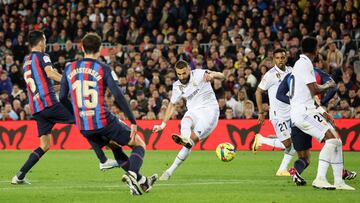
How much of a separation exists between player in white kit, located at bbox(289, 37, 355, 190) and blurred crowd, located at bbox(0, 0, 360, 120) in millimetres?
11411

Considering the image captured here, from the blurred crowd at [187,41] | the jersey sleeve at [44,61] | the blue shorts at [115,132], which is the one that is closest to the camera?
the blue shorts at [115,132]

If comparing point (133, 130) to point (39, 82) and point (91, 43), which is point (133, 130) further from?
point (39, 82)

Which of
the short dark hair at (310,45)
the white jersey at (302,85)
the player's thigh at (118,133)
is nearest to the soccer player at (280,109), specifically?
the white jersey at (302,85)

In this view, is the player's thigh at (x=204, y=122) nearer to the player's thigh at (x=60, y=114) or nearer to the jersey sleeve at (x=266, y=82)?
the jersey sleeve at (x=266, y=82)

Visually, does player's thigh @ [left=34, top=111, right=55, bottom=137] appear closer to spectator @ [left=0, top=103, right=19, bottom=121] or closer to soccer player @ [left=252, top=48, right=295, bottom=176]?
soccer player @ [left=252, top=48, right=295, bottom=176]

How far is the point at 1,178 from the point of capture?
51.4 feet

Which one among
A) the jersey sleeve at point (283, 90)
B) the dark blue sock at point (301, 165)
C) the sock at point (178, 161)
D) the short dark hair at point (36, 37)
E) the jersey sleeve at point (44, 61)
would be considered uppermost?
the short dark hair at point (36, 37)

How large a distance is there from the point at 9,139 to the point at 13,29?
20.2ft

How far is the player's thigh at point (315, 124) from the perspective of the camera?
12.6 meters

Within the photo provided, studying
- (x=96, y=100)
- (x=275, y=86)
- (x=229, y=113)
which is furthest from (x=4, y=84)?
(x=96, y=100)

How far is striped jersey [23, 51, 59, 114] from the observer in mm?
14359

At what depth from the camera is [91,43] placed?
11.7 meters

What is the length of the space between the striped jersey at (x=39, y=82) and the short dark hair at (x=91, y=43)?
2.74 m

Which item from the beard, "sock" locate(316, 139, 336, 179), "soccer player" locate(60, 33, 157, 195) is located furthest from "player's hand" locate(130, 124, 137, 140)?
the beard
